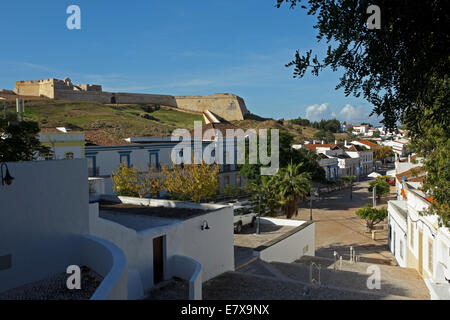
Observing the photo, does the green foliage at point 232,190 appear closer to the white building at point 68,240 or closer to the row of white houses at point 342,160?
the white building at point 68,240

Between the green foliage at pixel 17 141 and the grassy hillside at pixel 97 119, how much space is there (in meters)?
46.9

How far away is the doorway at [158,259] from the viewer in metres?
10.3

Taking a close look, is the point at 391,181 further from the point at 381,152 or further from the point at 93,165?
the point at 93,165

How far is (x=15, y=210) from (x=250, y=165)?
89.2 ft

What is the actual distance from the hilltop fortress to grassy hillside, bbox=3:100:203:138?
212 inches

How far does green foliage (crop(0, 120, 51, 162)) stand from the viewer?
7285 millimetres

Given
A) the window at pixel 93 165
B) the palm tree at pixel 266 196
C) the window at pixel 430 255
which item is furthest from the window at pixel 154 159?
the window at pixel 430 255

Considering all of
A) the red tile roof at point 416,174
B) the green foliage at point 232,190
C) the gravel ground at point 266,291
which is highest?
the red tile roof at point 416,174
